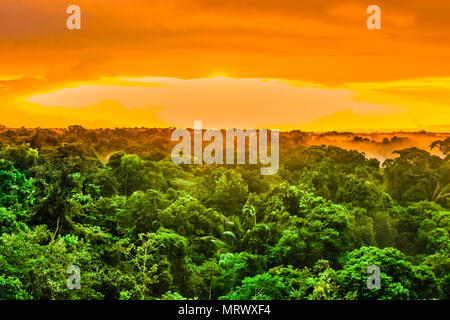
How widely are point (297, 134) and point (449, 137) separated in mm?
13019

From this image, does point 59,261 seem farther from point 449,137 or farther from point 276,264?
point 449,137

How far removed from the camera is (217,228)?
28906 millimetres

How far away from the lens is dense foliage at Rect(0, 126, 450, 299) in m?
19.9

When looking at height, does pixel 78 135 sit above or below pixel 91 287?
above

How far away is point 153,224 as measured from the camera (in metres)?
27.7

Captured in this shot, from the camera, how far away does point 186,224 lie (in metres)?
27.8

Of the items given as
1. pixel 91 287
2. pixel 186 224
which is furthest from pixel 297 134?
pixel 91 287

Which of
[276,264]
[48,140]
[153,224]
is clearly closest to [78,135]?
[48,140]

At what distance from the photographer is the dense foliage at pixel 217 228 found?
1991 cm
